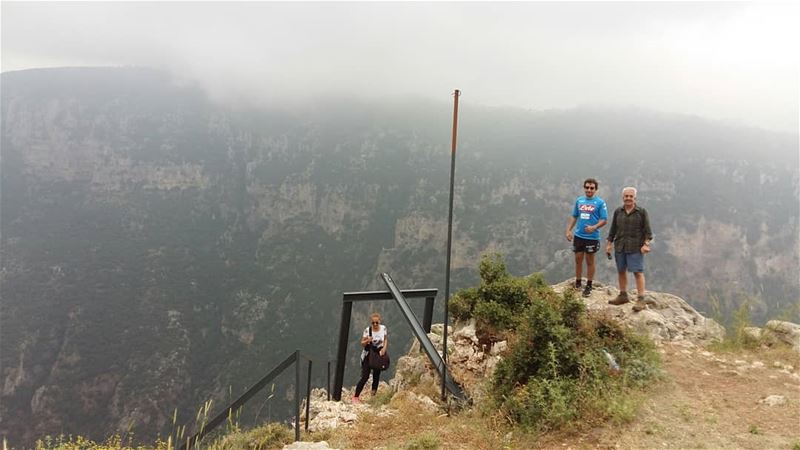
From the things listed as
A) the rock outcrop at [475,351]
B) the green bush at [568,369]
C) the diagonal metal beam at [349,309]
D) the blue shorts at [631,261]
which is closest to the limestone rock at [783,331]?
the rock outcrop at [475,351]

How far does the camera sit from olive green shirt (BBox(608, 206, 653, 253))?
853 cm

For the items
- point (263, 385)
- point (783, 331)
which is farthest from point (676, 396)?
point (263, 385)

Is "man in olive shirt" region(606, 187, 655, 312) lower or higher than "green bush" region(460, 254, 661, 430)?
higher

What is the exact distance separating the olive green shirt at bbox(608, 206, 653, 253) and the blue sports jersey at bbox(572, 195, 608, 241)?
623 mm

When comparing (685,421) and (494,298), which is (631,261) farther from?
(685,421)

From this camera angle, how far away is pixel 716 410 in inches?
207

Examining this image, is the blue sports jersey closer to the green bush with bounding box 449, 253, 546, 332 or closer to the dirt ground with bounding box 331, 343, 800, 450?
the green bush with bounding box 449, 253, 546, 332

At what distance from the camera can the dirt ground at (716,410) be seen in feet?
15.2

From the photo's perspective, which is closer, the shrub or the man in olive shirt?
the shrub

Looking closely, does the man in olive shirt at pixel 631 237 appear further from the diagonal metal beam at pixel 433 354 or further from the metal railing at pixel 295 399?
the metal railing at pixel 295 399

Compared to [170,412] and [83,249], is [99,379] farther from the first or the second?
[83,249]

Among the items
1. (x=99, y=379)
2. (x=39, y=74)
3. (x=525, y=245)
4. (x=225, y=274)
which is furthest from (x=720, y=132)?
(x=39, y=74)

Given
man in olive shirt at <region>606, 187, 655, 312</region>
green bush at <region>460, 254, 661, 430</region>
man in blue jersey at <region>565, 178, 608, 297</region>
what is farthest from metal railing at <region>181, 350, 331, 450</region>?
man in blue jersey at <region>565, 178, 608, 297</region>

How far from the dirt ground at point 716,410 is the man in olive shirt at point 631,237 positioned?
209cm
